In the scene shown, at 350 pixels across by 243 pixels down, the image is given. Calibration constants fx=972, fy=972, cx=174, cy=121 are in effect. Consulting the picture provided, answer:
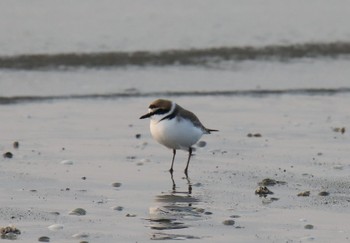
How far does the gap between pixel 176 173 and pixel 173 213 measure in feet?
5.65

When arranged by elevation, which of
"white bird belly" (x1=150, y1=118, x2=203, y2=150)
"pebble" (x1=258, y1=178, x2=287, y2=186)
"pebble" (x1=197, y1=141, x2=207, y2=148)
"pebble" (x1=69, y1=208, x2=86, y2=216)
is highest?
"white bird belly" (x1=150, y1=118, x2=203, y2=150)

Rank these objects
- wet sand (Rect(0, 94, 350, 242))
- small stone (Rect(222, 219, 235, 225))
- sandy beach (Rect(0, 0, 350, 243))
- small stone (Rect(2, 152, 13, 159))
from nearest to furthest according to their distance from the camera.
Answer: wet sand (Rect(0, 94, 350, 242))
small stone (Rect(222, 219, 235, 225))
sandy beach (Rect(0, 0, 350, 243))
small stone (Rect(2, 152, 13, 159))

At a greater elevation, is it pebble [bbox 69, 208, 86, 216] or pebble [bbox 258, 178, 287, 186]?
pebble [bbox 258, 178, 287, 186]

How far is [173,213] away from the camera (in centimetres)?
763

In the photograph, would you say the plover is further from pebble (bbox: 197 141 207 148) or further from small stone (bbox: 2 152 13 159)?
small stone (bbox: 2 152 13 159)

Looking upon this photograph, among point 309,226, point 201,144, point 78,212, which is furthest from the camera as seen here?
point 201,144

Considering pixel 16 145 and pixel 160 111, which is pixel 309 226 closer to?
pixel 160 111

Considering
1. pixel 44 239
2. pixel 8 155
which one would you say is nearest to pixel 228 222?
pixel 44 239

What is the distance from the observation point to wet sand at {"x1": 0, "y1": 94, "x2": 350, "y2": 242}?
720 cm

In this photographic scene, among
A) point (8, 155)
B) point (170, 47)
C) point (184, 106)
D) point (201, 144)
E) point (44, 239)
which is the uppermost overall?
point (170, 47)

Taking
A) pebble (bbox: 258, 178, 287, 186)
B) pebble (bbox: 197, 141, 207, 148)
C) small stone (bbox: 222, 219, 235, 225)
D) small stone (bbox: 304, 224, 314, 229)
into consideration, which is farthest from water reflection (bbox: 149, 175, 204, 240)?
pebble (bbox: 197, 141, 207, 148)

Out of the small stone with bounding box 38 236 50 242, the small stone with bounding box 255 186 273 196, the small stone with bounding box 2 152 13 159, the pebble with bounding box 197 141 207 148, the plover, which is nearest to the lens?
the small stone with bounding box 38 236 50 242

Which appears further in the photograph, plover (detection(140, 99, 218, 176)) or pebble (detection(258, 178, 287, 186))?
plover (detection(140, 99, 218, 176))

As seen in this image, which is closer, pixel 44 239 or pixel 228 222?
pixel 44 239
